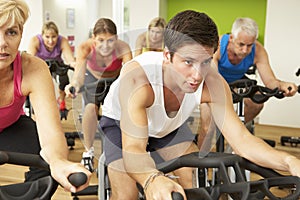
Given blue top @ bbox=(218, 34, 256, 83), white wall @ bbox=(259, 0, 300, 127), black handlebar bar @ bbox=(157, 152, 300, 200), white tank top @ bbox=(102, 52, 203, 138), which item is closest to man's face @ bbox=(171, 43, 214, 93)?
white tank top @ bbox=(102, 52, 203, 138)

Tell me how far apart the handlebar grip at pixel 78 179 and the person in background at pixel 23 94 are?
9 centimetres

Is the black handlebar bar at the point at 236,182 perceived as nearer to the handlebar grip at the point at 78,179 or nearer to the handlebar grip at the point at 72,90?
the handlebar grip at the point at 78,179

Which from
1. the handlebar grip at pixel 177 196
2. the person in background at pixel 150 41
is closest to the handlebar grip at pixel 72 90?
the person in background at pixel 150 41

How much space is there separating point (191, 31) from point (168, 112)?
468mm

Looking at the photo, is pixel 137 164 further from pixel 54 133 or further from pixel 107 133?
pixel 107 133

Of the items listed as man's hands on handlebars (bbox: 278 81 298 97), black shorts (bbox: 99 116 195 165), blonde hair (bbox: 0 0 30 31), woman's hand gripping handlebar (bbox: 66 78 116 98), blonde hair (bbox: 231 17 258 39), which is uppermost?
blonde hair (bbox: 0 0 30 31)

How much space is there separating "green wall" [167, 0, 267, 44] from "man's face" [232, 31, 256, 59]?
2.78m

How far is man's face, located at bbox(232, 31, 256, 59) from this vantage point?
2863 millimetres

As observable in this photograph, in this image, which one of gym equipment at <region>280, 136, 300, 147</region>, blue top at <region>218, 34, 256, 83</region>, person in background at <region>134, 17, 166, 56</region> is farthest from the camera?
gym equipment at <region>280, 136, 300, 147</region>

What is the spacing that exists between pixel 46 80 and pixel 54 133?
0.21 meters

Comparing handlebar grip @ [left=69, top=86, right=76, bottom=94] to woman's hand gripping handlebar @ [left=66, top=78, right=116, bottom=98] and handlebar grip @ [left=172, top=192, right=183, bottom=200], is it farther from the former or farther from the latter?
handlebar grip @ [left=172, top=192, right=183, bottom=200]

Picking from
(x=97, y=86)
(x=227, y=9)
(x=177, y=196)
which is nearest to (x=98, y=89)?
(x=97, y=86)

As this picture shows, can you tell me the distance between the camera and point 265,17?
18.0ft

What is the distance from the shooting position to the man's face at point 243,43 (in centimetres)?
286
